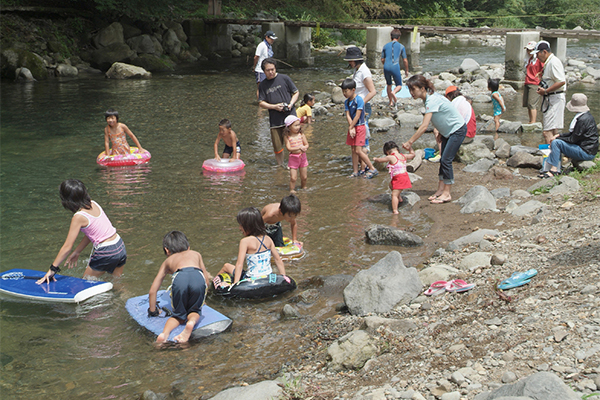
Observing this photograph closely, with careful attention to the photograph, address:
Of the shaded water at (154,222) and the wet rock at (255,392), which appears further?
the shaded water at (154,222)

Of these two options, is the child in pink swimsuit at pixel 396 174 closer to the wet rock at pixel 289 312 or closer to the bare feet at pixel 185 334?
the wet rock at pixel 289 312

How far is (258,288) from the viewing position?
18.1ft

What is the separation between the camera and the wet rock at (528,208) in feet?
22.5

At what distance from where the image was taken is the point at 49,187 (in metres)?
8.97

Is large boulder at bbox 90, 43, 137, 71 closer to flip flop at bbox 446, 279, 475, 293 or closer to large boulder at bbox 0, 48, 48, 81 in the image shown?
large boulder at bbox 0, 48, 48, 81

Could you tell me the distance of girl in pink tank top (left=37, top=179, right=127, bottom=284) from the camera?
5430mm

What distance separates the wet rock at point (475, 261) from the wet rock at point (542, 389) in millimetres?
2470

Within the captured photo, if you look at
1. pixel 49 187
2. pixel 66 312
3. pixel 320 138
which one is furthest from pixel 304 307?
pixel 320 138

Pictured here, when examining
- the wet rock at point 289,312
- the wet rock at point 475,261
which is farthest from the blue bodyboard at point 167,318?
the wet rock at point 475,261

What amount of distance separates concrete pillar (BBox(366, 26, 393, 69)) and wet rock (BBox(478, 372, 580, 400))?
19.7 metres

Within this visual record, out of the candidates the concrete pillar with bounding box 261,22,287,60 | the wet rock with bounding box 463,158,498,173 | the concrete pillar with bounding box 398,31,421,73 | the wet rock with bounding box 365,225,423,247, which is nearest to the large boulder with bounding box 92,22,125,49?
the concrete pillar with bounding box 261,22,287,60

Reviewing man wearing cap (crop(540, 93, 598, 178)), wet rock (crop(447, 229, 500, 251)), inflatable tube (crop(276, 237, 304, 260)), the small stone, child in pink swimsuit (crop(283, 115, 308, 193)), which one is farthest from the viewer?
child in pink swimsuit (crop(283, 115, 308, 193))

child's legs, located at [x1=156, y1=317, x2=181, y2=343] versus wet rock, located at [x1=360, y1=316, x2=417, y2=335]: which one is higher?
wet rock, located at [x1=360, y1=316, x2=417, y2=335]

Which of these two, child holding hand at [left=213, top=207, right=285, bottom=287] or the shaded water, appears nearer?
the shaded water
